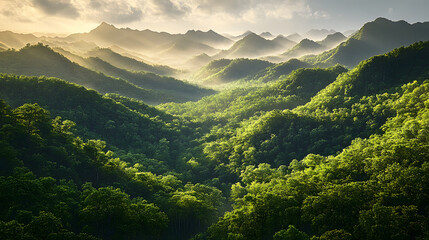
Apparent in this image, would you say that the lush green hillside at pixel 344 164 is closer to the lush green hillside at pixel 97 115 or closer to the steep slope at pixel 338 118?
the steep slope at pixel 338 118

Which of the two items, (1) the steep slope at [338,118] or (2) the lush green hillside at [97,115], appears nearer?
(1) the steep slope at [338,118]

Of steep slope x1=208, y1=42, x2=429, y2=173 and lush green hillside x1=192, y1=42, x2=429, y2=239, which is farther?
steep slope x1=208, y1=42, x2=429, y2=173

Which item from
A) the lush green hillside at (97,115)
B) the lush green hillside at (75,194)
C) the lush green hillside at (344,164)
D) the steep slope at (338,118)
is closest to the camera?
the lush green hillside at (344,164)

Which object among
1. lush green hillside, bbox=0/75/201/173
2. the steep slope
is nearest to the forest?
the steep slope

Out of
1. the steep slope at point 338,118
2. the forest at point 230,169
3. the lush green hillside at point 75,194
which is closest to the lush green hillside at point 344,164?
the forest at point 230,169

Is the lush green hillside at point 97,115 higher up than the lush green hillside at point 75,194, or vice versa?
the lush green hillside at point 97,115

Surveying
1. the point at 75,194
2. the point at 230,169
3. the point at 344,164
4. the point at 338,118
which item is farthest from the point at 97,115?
the point at 344,164

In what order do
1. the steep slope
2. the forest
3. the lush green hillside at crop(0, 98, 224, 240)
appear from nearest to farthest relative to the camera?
the forest
the lush green hillside at crop(0, 98, 224, 240)
the steep slope

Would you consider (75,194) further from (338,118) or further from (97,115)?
(338,118)

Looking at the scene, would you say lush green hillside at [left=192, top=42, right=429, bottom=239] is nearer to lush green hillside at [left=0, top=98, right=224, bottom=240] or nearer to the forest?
the forest
